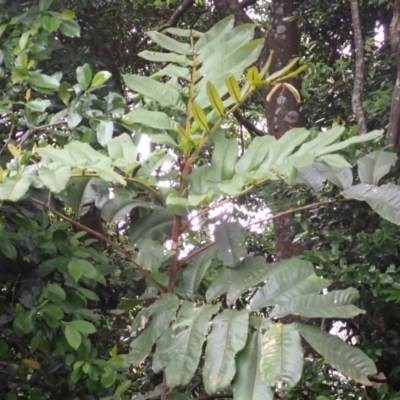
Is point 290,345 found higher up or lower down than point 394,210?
lower down

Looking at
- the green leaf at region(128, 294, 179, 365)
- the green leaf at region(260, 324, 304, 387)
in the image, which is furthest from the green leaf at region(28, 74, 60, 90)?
the green leaf at region(260, 324, 304, 387)

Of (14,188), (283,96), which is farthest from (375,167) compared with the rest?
(283,96)

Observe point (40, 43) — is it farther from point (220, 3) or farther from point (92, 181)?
point (220, 3)

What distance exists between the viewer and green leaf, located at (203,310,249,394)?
0.81 meters

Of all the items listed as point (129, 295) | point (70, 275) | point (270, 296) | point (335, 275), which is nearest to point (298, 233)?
point (335, 275)

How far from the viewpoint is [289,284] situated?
0.93m

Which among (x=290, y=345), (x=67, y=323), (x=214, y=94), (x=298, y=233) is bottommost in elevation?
(x=298, y=233)

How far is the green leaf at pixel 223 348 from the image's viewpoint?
0.81m

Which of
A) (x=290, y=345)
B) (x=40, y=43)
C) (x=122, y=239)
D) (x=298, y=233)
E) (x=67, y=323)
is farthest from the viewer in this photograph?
(x=122, y=239)

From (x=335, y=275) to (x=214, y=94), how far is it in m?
1.05

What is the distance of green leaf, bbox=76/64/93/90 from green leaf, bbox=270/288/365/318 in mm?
790

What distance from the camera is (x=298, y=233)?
2.39m

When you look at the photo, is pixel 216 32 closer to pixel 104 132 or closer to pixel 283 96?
pixel 104 132

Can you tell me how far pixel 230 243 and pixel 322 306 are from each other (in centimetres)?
24
